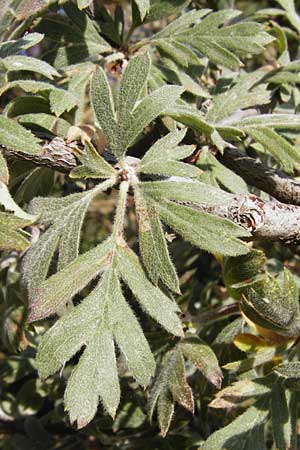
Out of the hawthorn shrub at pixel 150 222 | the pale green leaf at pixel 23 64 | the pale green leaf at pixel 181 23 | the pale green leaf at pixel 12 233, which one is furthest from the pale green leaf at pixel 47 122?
the pale green leaf at pixel 181 23

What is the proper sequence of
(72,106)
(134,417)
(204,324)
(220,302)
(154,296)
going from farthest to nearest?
(220,302) < (134,417) < (204,324) < (72,106) < (154,296)

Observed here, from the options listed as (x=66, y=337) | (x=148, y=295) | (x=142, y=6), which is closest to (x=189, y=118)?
(x=142, y=6)

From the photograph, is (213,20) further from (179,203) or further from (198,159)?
(179,203)

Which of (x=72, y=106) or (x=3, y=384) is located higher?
(x=72, y=106)

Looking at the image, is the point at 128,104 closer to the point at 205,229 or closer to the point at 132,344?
the point at 205,229

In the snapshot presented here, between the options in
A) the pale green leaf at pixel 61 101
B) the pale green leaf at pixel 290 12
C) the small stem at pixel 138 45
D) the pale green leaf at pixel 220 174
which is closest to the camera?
the pale green leaf at pixel 61 101

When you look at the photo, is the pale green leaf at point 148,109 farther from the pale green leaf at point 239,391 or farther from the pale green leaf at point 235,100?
the pale green leaf at point 239,391

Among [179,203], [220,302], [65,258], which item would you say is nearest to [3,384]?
[220,302]

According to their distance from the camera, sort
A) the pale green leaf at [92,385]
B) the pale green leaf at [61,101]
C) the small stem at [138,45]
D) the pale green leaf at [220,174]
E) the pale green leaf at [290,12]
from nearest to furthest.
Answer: the pale green leaf at [92,385] < the pale green leaf at [61,101] < the pale green leaf at [220,174] < the small stem at [138,45] < the pale green leaf at [290,12]
